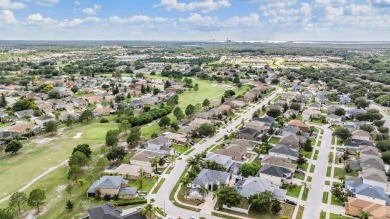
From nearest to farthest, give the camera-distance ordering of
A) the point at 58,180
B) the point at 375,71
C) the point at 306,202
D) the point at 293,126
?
1. the point at 306,202
2. the point at 58,180
3. the point at 293,126
4. the point at 375,71

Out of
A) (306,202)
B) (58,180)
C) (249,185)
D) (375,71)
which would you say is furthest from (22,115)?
(375,71)

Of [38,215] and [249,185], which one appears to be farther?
[249,185]

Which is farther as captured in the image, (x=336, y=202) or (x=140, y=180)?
(x=140, y=180)

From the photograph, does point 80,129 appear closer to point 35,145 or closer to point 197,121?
point 35,145

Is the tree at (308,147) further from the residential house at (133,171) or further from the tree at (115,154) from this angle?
the tree at (115,154)

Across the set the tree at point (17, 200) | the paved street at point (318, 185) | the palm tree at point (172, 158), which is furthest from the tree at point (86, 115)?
the paved street at point (318, 185)

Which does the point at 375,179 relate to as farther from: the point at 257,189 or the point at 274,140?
the point at 274,140

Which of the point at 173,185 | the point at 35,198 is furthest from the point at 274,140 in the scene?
the point at 35,198
